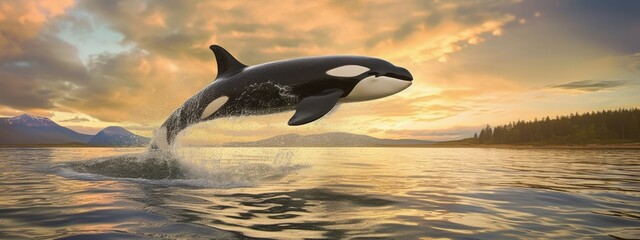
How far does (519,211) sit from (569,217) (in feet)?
Answer: 2.43

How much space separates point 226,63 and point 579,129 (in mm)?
157515

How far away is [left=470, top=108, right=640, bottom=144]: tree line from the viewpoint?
134375 millimetres

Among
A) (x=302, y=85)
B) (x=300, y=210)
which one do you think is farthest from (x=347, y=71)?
(x=300, y=210)

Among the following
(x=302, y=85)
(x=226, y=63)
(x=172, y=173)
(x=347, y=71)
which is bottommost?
(x=172, y=173)

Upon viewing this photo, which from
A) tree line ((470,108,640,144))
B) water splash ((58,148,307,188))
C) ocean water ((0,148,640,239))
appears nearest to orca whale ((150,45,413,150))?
water splash ((58,148,307,188))

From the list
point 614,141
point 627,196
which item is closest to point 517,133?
point 614,141

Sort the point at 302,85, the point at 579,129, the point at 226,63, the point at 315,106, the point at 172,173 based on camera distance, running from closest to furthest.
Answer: the point at 315,106, the point at 302,85, the point at 226,63, the point at 172,173, the point at 579,129

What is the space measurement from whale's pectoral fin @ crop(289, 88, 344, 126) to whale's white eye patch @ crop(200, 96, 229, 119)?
2.23 metres

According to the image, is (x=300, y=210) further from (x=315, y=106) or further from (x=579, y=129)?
(x=579, y=129)

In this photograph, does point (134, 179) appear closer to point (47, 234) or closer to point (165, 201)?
point (165, 201)

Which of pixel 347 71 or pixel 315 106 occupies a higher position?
pixel 347 71

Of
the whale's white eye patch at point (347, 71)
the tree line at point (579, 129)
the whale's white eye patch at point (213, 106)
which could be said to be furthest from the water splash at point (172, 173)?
the tree line at point (579, 129)

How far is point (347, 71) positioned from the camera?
965cm

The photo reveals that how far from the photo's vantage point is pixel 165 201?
7293 millimetres
